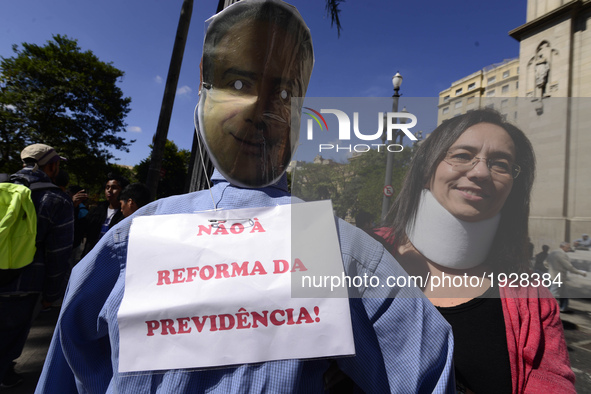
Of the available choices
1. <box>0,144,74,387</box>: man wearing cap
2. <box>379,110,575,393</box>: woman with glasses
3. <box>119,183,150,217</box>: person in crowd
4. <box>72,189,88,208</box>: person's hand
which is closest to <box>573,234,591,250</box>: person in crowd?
<box>379,110,575,393</box>: woman with glasses

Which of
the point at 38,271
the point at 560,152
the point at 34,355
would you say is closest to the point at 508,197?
the point at 560,152

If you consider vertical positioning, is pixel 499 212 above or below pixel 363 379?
above

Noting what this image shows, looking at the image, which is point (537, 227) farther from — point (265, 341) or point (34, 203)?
point (34, 203)

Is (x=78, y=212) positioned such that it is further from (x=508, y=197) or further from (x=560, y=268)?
(x=560, y=268)

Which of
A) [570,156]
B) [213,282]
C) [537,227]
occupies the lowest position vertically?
[213,282]

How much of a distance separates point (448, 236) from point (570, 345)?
0.85 m

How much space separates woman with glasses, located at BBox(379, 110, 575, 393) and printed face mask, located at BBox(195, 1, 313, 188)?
43 centimetres

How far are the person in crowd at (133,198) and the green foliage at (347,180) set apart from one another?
2.33 metres

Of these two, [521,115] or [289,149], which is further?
[289,149]

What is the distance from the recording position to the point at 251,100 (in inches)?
37.6

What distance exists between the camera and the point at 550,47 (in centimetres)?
135

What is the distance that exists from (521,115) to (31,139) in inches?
813

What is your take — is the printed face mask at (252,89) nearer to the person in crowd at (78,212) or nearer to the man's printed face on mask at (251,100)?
the man's printed face on mask at (251,100)

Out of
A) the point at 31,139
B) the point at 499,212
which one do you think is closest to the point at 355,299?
the point at 499,212
